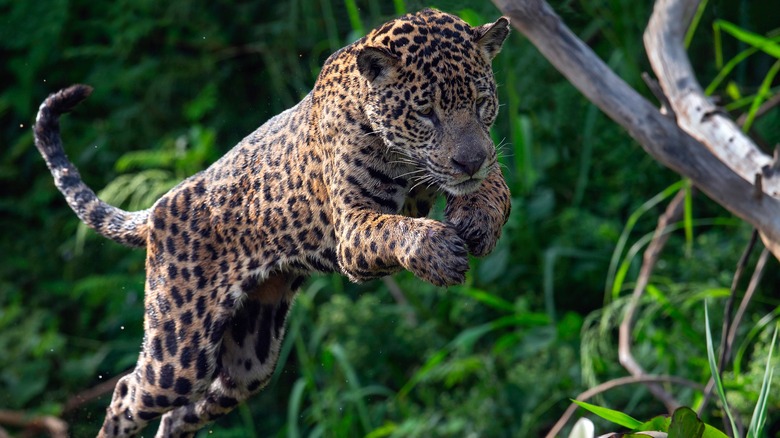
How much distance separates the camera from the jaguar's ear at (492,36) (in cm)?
262

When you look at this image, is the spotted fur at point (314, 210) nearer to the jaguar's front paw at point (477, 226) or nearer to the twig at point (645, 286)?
the jaguar's front paw at point (477, 226)

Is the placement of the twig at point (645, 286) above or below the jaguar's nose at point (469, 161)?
below

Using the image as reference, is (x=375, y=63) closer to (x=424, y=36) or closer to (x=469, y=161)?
(x=424, y=36)

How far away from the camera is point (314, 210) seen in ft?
9.99

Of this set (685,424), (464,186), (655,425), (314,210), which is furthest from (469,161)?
(655,425)

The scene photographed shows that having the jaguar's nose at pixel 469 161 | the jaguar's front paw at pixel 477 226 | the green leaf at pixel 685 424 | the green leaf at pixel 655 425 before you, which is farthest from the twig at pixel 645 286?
the jaguar's nose at pixel 469 161

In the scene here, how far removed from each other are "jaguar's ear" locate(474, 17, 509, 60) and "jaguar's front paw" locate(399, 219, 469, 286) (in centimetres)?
46

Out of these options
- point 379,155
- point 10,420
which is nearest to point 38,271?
point 10,420

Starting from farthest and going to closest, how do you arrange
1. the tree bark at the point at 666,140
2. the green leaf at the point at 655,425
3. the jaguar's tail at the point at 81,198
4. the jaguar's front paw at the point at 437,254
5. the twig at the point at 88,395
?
the twig at the point at 88,395
the tree bark at the point at 666,140
the jaguar's tail at the point at 81,198
the green leaf at the point at 655,425
the jaguar's front paw at the point at 437,254

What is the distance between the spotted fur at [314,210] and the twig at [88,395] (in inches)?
135

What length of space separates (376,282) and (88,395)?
2.17 meters

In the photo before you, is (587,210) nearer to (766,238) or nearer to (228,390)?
(766,238)

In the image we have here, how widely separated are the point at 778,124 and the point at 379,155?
184 inches

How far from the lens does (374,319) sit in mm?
7168
